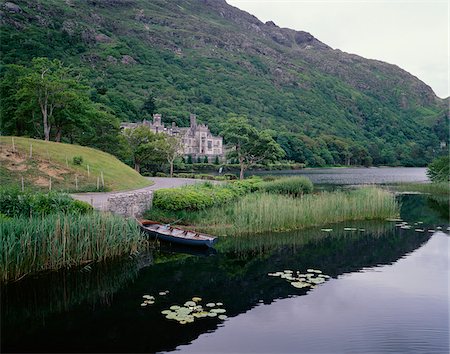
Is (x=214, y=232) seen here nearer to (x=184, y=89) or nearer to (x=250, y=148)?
(x=250, y=148)

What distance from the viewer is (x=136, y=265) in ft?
50.1

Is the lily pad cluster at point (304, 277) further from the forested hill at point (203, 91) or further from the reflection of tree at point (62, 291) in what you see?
the forested hill at point (203, 91)

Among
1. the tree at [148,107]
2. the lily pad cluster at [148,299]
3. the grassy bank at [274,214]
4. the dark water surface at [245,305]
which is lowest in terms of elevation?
the dark water surface at [245,305]

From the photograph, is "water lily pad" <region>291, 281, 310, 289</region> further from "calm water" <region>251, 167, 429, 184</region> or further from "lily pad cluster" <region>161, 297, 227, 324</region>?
"calm water" <region>251, 167, 429, 184</region>

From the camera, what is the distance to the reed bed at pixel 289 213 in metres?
22.0

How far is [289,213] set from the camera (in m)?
23.2

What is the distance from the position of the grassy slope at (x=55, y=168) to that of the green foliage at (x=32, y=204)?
8611 mm

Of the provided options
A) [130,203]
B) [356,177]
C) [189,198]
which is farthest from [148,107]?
[130,203]

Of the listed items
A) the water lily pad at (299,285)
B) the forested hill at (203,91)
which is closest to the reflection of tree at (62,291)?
the water lily pad at (299,285)

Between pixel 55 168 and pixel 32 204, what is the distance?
12003 mm

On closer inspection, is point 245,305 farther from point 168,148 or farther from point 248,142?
point 168,148

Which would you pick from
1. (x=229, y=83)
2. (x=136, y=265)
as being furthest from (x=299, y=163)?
(x=136, y=265)

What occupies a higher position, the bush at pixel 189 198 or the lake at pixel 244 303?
the bush at pixel 189 198

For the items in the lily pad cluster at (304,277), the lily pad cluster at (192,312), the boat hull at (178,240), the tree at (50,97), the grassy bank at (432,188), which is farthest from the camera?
the grassy bank at (432,188)
